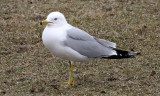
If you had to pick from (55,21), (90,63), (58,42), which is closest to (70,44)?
(58,42)

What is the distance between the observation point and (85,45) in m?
5.51

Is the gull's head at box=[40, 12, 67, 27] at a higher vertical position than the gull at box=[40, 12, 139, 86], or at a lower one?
higher

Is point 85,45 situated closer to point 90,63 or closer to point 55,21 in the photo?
point 55,21

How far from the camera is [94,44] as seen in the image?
561 centimetres

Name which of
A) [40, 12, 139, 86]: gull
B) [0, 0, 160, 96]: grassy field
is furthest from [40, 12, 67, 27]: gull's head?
[0, 0, 160, 96]: grassy field

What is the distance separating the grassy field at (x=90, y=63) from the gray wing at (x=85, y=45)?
0.41 m

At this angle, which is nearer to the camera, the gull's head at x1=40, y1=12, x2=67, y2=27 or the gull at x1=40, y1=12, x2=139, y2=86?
the gull at x1=40, y1=12, x2=139, y2=86

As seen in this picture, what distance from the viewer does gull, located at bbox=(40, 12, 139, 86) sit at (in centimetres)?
526

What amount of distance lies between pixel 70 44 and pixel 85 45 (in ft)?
0.90

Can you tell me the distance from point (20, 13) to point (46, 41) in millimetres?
4236

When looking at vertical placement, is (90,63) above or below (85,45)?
below

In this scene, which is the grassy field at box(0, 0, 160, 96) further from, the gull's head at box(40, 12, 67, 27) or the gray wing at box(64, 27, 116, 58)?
the gull's head at box(40, 12, 67, 27)

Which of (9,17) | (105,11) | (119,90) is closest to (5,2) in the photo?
(9,17)

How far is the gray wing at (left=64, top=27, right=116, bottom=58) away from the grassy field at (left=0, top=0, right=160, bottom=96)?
0.41 meters
